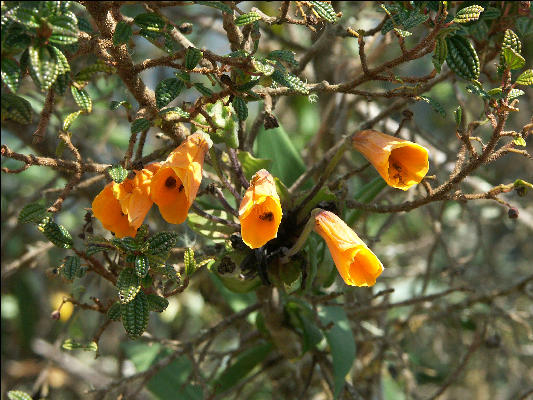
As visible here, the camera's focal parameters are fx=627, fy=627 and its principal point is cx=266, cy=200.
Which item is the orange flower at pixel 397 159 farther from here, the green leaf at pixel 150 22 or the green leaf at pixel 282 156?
the green leaf at pixel 150 22

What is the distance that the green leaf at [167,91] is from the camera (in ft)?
4.09

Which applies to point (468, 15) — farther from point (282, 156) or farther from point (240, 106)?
point (282, 156)

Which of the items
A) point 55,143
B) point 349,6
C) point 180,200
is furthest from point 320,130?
point 180,200

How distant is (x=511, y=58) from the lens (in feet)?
4.23

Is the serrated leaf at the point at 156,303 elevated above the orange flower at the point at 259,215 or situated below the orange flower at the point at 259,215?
below

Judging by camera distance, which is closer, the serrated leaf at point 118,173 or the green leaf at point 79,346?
the serrated leaf at point 118,173

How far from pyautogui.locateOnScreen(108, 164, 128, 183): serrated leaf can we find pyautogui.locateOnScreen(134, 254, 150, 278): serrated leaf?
16 centimetres

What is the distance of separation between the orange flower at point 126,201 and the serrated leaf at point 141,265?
69 mm

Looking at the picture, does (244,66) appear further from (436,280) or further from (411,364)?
(436,280)

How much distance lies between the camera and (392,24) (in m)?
1.40

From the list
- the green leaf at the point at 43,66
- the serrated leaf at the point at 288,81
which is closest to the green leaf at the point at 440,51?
the serrated leaf at the point at 288,81

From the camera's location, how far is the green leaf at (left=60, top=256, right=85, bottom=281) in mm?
1321

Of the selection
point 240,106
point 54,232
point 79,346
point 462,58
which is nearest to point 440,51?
point 462,58

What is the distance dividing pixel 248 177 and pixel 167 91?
457mm
